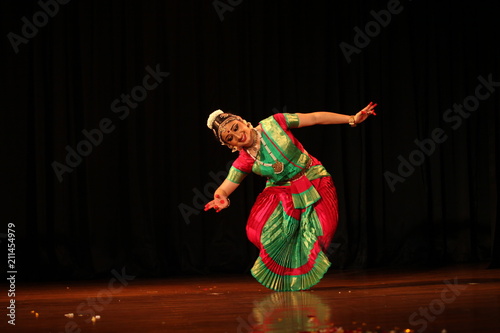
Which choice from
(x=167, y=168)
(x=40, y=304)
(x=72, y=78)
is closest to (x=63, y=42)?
(x=72, y=78)

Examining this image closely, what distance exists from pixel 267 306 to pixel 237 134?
966 millimetres

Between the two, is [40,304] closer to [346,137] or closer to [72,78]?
[72,78]

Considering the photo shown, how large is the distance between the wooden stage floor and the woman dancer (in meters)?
0.14

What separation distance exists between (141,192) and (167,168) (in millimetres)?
284

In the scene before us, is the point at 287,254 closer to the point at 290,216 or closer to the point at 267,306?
the point at 290,216

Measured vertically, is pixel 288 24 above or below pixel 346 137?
above

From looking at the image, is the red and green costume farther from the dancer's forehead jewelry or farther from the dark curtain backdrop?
the dark curtain backdrop

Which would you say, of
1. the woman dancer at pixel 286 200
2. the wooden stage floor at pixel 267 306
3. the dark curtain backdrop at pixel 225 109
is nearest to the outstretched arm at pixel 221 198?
the woman dancer at pixel 286 200

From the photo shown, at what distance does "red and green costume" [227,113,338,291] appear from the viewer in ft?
12.2

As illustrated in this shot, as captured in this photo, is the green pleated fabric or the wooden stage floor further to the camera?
the green pleated fabric

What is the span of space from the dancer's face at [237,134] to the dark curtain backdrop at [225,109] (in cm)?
185

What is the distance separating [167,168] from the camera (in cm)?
547

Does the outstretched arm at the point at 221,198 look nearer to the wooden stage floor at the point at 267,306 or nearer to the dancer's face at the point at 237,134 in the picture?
the dancer's face at the point at 237,134

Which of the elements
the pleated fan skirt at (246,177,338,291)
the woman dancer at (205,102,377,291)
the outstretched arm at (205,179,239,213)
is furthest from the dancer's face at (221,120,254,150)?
the pleated fan skirt at (246,177,338,291)
